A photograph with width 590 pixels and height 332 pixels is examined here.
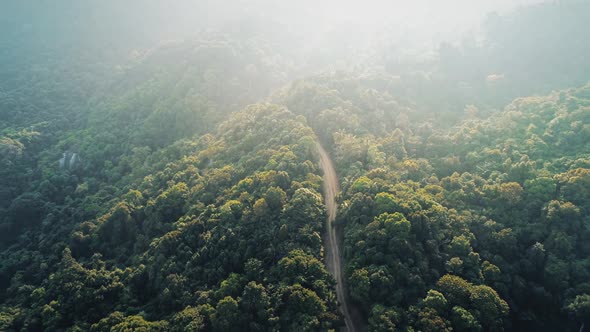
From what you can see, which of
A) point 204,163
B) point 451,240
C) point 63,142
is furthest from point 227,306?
point 63,142

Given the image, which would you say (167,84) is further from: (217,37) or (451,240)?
(451,240)

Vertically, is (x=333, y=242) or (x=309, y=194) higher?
(x=309, y=194)

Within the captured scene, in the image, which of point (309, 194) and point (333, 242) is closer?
point (333, 242)
